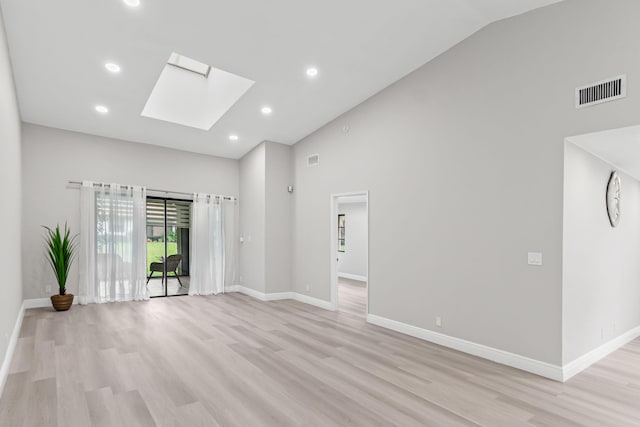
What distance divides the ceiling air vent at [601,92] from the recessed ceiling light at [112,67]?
5159 millimetres

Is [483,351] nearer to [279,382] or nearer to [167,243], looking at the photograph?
[279,382]

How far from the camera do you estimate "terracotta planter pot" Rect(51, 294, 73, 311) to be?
552cm

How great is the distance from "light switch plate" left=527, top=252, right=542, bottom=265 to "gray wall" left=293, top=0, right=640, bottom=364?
0.21 ft

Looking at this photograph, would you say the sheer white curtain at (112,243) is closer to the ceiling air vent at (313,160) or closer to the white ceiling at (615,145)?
the ceiling air vent at (313,160)

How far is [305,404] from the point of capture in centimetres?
264

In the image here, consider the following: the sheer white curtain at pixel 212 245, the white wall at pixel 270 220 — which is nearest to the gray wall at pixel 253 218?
the white wall at pixel 270 220

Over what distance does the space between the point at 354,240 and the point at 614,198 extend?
6.97 m

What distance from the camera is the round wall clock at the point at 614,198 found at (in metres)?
3.93

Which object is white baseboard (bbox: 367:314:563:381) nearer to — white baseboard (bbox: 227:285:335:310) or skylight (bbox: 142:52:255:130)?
white baseboard (bbox: 227:285:335:310)

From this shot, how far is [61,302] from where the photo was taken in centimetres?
553

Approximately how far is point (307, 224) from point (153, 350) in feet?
11.7

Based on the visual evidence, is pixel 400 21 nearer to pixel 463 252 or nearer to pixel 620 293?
pixel 463 252

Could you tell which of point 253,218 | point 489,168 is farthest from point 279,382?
point 253,218

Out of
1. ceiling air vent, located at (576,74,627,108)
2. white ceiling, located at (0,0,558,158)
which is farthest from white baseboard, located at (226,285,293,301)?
ceiling air vent, located at (576,74,627,108)
